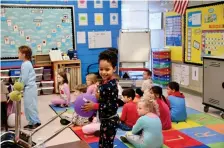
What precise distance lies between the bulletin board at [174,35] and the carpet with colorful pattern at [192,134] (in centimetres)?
274

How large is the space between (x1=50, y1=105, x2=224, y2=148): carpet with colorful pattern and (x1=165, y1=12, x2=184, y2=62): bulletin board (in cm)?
274

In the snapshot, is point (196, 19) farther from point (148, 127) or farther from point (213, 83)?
point (148, 127)

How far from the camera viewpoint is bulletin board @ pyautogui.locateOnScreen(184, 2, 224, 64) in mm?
5809

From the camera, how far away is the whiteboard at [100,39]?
7781mm

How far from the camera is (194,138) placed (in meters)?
3.90

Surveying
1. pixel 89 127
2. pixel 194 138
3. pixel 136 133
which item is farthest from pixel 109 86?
pixel 194 138

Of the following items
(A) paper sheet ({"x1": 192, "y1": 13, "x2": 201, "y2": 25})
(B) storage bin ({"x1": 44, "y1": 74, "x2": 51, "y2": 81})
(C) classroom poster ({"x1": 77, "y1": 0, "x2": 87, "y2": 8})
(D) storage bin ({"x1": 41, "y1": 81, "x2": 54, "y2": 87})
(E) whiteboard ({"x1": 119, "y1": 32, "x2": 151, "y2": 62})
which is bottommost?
(D) storage bin ({"x1": 41, "y1": 81, "x2": 54, "y2": 87})

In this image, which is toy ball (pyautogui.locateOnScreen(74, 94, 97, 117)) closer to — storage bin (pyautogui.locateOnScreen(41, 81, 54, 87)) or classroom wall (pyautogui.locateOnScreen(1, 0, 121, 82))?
storage bin (pyautogui.locateOnScreen(41, 81, 54, 87))

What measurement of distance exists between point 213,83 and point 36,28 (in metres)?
4.47

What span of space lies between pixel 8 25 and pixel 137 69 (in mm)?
3346

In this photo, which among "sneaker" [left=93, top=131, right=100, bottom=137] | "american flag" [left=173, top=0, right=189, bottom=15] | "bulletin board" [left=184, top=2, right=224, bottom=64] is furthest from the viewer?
"american flag" [left=173, top=0, right=189, bottom=15]

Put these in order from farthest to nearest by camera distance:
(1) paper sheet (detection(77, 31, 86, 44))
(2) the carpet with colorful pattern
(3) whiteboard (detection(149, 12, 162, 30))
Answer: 1. (3) whiteboard (detection(149, 12, 162, 30))
2. (1) paper sheet (detection(77, 31, 86, 44))
3. (2) the carpet with colorful pattern

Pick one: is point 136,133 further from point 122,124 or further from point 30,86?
point 30,86

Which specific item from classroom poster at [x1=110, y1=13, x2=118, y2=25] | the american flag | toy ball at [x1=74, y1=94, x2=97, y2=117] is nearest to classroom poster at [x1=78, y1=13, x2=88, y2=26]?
classroom poster at [x1=110, y1=13, x2=118, y2=25]
